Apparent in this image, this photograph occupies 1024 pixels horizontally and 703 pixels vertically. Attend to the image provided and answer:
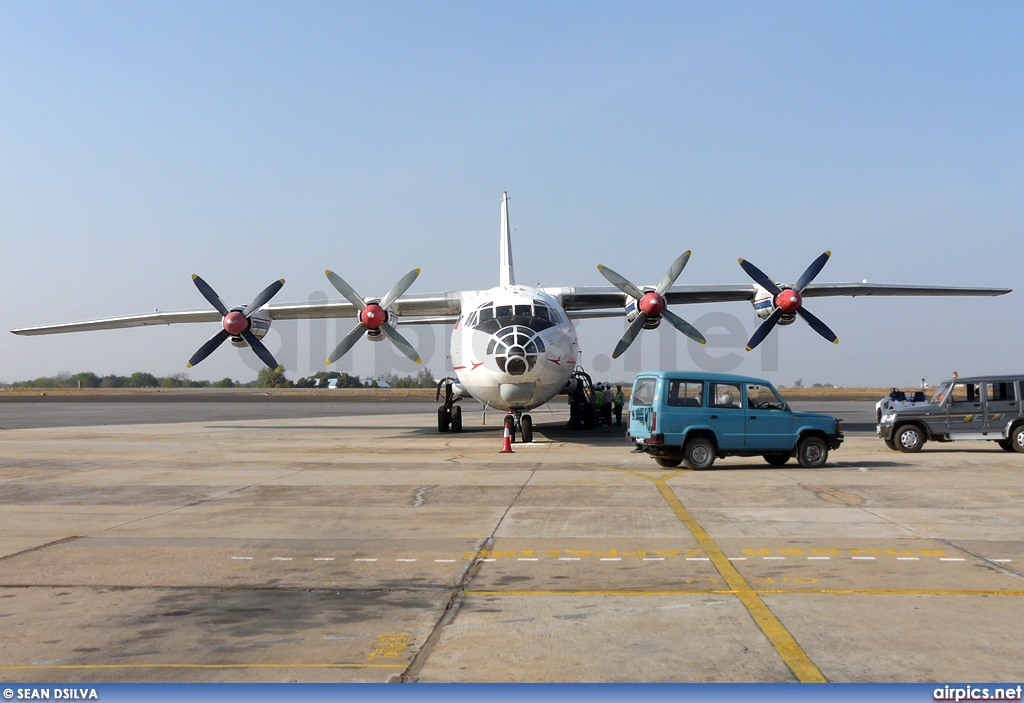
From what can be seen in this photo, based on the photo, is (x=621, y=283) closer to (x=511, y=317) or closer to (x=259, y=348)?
(x=511, y=317)

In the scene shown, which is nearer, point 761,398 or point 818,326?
point 761,398

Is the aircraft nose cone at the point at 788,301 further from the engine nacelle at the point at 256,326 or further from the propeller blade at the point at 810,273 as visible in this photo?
the engine nacelle at the point at 256,326

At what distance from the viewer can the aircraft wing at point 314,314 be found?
96.7 feet

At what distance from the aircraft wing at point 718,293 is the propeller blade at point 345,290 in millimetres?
6462

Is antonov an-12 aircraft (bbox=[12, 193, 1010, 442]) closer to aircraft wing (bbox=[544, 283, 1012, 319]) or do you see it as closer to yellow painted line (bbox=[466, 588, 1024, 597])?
aircraft wing (bbox=[544, 283, 1012, 319])

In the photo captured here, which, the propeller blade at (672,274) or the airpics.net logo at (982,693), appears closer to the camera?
the airpics.net logo at (982,693)

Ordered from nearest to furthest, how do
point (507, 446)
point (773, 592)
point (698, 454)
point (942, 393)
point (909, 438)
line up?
point (773, 592), point (698, 454), point (942, 393), point (909, 438), point (507, 446)

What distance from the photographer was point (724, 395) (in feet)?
51.7

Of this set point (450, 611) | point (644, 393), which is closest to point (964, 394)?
point (644, 393)

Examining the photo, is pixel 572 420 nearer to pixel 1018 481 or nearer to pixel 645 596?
pixel 1018 481

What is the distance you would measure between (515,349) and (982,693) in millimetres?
18837

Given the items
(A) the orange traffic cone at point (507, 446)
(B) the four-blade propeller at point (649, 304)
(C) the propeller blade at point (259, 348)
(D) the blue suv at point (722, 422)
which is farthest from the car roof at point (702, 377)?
(C) the propeller blade at point (259, 348)

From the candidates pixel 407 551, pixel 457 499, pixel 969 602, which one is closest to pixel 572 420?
pixel 457 499

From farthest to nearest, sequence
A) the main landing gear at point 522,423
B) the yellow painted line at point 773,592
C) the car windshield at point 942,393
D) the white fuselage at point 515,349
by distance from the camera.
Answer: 1. the main landing gear at point 522,423
2. the white fuselage at point 515,349
3. the car windshield at point 942,393
4. the yellow painted line at point 773,592
